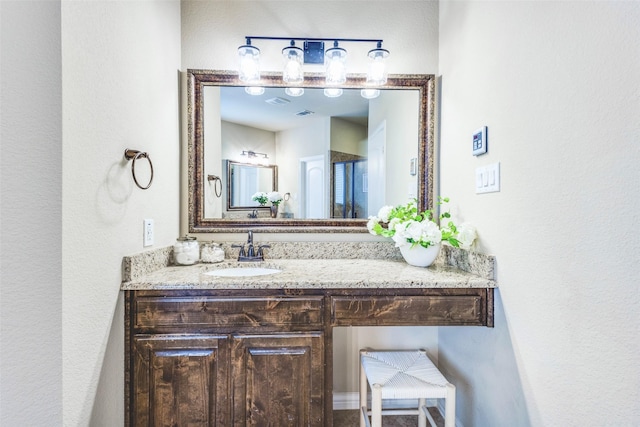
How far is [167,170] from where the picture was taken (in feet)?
5.16

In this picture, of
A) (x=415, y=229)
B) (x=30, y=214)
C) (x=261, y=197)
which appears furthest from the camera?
(x=261, y=197)

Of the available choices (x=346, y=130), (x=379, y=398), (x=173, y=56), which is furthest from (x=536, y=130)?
(x=173, y=56)

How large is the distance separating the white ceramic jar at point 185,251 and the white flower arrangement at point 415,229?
91 centimetres

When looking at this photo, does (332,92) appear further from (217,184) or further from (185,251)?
(185,251)

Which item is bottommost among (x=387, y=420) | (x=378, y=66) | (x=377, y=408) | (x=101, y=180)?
(x=387, y=420)

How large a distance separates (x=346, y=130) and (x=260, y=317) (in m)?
1.14

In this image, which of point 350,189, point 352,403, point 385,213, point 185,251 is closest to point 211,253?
point 185,251

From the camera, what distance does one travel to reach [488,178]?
1289 mm

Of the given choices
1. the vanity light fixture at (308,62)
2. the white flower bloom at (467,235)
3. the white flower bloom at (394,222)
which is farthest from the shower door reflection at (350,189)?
the white flower bloom at (467,235)

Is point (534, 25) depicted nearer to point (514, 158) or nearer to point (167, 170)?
point (514, 158)

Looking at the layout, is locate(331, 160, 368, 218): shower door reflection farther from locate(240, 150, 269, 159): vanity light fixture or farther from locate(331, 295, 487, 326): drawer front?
locate(331, 295, 487, 326): drawer front

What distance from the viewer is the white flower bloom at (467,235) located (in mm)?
1369

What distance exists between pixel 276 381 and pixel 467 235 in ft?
3.25

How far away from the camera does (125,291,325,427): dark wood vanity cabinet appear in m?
1.18
